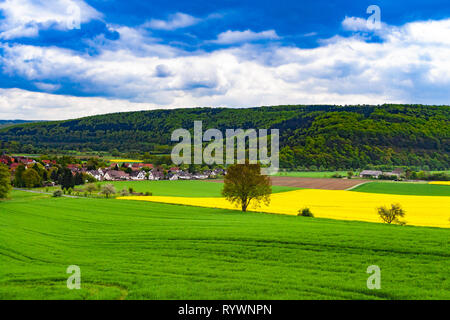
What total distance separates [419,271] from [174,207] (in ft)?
114

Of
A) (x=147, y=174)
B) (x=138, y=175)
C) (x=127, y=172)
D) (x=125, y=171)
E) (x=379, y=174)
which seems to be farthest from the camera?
(x=147, y=174)

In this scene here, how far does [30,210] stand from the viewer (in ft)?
140

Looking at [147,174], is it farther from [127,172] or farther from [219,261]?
[219,261]

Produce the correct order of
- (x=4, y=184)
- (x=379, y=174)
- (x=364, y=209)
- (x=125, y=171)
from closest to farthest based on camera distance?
(x=364, y=209), (x=4, y=184), (x=379, y=174), (x=125, y=171)

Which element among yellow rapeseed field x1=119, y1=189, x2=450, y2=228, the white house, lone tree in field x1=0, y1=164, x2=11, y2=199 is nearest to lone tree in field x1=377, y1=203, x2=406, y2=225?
yellow rapeseed field x1=119, y1=189, x2=450, y2=228

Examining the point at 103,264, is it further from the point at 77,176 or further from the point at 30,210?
the point at 77,176

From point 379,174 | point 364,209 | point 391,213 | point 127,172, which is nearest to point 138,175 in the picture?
point 127,172

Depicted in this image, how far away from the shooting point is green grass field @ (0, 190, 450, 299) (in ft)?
41.6

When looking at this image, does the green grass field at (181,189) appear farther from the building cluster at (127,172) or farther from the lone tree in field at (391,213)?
the lone tree in field at (391,213)

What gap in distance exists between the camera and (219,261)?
58.0ft

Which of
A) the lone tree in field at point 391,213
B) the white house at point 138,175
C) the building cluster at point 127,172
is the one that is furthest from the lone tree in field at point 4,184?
the white house at point 138,175

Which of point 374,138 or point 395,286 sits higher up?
point 374,138
